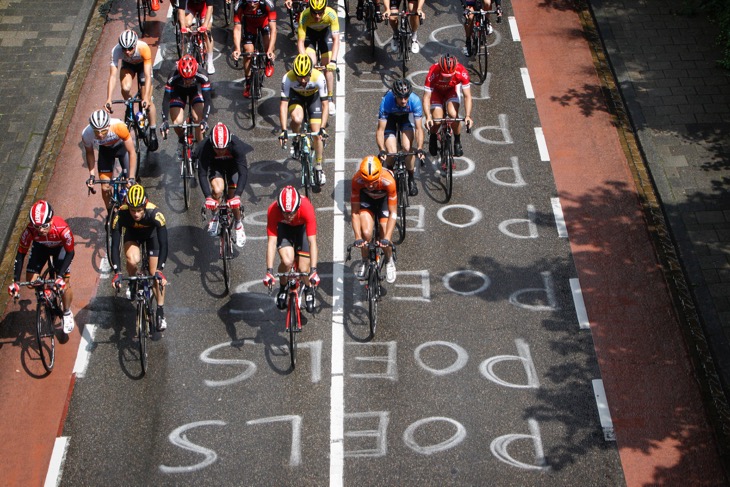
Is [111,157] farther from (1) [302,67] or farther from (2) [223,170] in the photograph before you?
(1) [302,67]

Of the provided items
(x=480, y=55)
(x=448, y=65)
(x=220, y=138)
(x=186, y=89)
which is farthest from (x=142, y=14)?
(x=448, y=65)

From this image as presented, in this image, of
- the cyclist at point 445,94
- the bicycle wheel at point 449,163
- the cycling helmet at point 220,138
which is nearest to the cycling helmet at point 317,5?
the cyclist at point 445,94

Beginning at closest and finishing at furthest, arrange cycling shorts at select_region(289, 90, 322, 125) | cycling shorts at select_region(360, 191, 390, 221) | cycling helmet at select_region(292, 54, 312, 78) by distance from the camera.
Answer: cycling shorts at select_region(360, 191, 390, 221)
cycling helmet at select_region(292, 54, 312, 78)
cycling shorts at select_region(289, 90, 322, 125)

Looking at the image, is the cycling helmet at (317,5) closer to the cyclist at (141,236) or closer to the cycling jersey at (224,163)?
the cycling jersey at (224,163)

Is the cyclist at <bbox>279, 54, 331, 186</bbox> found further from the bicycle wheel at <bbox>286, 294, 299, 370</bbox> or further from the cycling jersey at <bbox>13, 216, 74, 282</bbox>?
the cycling jersey at <bbox>13, 216, 74, 282</bbox>

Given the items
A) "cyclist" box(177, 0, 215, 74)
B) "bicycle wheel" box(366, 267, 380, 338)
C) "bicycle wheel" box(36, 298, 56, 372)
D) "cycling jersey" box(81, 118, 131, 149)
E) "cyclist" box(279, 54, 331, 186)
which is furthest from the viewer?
"cyclist" box(177, 0, 215, 74)

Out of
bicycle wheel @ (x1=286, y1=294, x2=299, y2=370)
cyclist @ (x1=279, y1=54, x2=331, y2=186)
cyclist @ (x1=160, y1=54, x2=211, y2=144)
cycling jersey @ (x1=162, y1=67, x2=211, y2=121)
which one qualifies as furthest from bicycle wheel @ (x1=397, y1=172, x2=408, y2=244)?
cycling jersey @ (x1=162, y1=67, x2=211, y2=121)

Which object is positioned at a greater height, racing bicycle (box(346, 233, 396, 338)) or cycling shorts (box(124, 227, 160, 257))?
cycling shorts (box(124, 227, 160, 257))

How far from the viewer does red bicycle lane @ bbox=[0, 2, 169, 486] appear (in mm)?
12195

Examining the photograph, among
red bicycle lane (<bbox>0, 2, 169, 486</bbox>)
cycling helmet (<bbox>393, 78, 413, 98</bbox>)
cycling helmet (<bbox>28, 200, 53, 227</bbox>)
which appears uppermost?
cycling helmet (<bbox>393, 78, 413, 98</bbox>)

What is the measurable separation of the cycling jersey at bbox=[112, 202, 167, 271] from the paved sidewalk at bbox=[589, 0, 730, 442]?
7.38 metres

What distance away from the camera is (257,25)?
17984mm

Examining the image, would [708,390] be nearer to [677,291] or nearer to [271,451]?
[677,291]

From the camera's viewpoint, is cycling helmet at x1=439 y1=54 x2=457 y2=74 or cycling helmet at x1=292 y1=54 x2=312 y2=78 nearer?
cycling helmet at x1=292 y1=54 x2=312 y2=78
